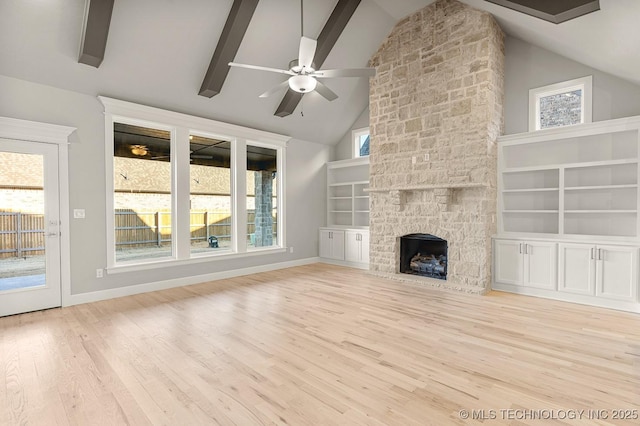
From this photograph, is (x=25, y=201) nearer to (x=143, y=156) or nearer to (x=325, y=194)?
(x=143, y=156)

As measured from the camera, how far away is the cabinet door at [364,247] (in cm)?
685

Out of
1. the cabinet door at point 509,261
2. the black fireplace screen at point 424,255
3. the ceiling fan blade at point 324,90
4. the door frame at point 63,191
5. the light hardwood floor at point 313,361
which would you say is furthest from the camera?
the black fireplace screen at point 424,255

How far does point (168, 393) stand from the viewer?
2299mm

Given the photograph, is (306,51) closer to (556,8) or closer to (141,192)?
(556,8)

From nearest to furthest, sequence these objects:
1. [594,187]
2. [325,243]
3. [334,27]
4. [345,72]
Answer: [345,72]
[594,187]
[334,27]
[325,243]

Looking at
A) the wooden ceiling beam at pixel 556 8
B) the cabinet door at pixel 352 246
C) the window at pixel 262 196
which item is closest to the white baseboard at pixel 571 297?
the cabinet door at pixel 352 246

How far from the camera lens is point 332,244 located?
751 centimetres

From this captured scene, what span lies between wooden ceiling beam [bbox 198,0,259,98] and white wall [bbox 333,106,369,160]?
358 centimetres

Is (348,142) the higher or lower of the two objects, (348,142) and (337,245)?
the higher

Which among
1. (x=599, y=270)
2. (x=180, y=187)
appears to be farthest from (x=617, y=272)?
(x=180, y=187)

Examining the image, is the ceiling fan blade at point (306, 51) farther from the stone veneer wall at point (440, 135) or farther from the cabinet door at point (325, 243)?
the cabinet door at point (325, 243)

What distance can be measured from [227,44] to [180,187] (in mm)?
2444

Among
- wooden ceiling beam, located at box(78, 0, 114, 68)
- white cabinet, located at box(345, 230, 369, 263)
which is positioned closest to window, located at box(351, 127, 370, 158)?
white cabinet, located at box(345, 230, 369, 263)

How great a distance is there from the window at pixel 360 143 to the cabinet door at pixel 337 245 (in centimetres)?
197
